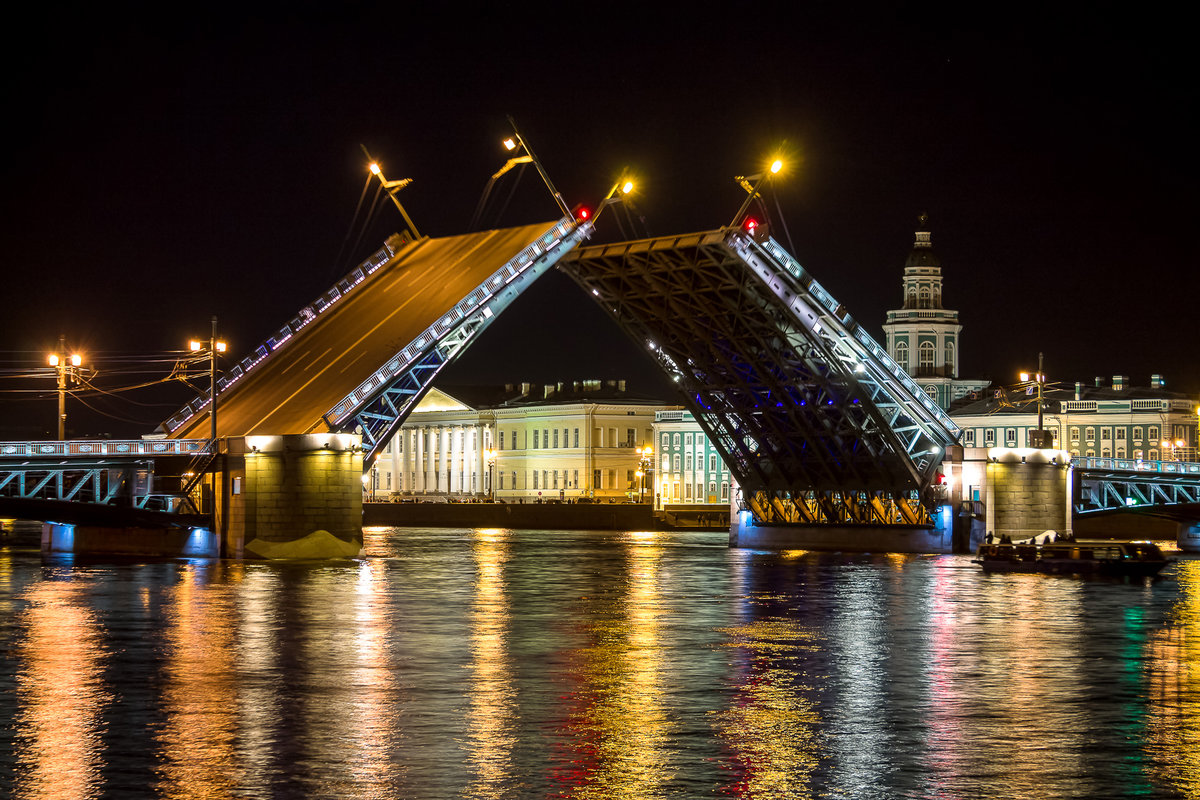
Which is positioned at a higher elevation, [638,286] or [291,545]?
[638,286]

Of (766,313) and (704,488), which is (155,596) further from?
(704,488)

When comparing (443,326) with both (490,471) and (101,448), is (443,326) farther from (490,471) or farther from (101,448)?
(490,471)

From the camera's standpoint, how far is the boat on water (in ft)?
172

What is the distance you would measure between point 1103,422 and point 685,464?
33518 millimetres

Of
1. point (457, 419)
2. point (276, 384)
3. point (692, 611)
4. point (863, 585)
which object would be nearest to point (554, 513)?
point (457, 419)

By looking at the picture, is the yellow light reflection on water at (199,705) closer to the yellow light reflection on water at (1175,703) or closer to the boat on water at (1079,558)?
the yellow light reflection on water at (1175,703)

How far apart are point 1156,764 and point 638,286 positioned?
1878 inches

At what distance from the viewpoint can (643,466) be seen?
150 m

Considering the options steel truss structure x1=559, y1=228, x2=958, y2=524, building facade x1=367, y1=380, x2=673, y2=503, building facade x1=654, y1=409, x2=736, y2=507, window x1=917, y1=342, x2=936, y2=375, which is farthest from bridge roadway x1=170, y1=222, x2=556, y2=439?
window x1=917, y1=342, x2=936, y2=375

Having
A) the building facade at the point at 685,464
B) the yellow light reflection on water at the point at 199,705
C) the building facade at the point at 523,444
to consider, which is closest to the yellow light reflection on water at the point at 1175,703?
the yellow light reflection on water at the point at 199,705

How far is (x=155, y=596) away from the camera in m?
40.2

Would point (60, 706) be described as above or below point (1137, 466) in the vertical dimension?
below

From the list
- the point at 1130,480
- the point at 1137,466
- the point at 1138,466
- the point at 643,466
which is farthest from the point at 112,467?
the point at 643,466

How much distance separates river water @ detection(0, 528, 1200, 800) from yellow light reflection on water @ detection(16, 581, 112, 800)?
2.2 inches
